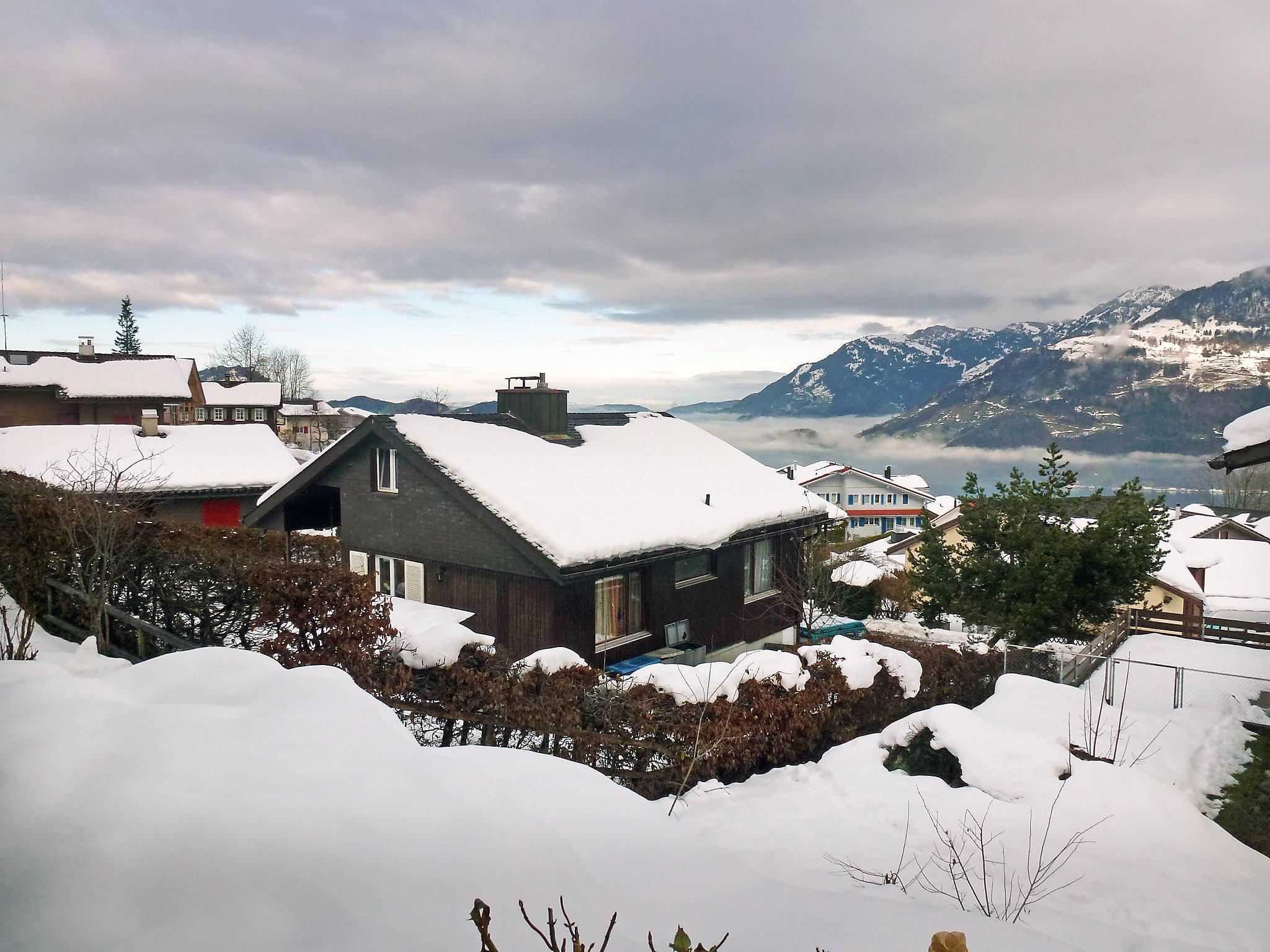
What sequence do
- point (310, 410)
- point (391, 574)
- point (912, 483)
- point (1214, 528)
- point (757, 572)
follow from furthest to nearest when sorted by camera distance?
1. point (310, 410)
2. point (912, 483)
3. point (1214, 528)
4. point (757, 572)
5. point (391, 574)

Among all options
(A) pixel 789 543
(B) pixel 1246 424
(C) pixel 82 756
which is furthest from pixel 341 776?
(A) pixel 789 543

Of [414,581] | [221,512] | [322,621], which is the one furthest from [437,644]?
[221,512]

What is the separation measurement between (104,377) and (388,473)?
43.3 metres

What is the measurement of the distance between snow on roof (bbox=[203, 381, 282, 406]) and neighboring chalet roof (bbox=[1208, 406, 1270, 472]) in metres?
82.8

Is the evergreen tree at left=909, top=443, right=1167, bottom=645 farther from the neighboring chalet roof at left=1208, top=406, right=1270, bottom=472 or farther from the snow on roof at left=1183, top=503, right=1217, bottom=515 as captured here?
the snow on roof at left=1183, top=503, right=1217, bottom=515

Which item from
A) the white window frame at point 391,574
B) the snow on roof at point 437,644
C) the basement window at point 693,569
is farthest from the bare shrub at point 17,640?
the basement window at point 693,569

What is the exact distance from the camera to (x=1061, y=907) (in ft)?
19.3

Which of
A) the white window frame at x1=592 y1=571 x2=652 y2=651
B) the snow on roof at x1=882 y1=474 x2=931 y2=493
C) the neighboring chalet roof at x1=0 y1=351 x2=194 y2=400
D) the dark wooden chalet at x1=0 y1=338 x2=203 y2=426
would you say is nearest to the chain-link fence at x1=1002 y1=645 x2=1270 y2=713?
the white window frame at x1=592 y1=571 x2=652 y2=651

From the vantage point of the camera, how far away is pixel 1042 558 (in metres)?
16.4

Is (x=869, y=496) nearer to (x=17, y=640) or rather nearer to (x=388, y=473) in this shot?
(x=388, y=473)

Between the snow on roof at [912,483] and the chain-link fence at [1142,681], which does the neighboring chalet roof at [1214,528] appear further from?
the chain-link fence at [1142,681]

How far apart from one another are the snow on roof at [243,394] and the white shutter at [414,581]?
6972 centimetres

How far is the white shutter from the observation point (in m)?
15.9

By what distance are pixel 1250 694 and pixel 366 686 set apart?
Result: 15574 mm
